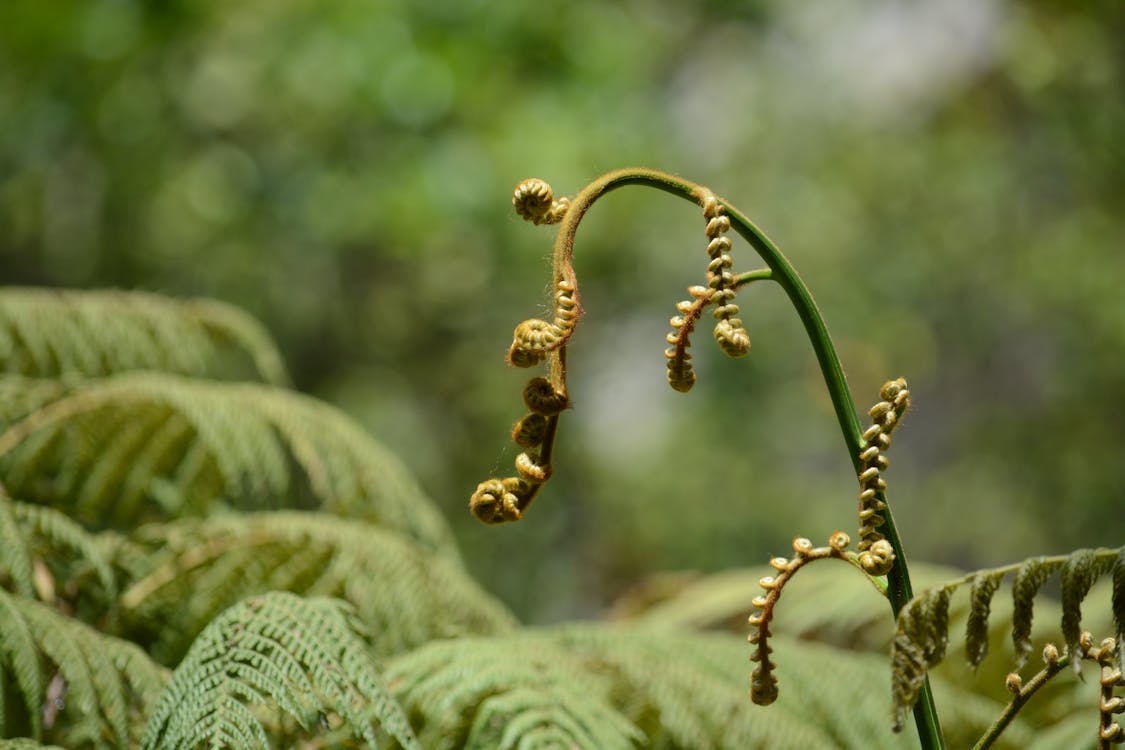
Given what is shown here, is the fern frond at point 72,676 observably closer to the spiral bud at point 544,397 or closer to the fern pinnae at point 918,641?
the spiral bud at point 544,397

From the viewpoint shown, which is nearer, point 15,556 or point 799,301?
point 799,301

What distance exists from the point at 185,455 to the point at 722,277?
888 mm

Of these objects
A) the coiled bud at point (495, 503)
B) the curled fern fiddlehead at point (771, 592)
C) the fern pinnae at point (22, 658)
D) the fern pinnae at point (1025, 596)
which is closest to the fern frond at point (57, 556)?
→ the fern pinnae at point (22, 658)

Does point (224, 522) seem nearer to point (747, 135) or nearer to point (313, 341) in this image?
point (313, 341)

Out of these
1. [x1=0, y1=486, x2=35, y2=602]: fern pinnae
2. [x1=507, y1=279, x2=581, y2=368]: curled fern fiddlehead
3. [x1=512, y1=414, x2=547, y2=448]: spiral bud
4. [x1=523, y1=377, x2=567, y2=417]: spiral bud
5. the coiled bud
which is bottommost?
[x1=0, y1=486, x2=35, y2=602]: fern pinnae

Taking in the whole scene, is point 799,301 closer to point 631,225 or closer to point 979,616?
point 979,616

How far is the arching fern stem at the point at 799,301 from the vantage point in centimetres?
58

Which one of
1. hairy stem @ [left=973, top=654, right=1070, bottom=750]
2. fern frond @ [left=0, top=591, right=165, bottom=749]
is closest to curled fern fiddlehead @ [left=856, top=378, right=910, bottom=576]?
hairy stem @ [left=973, top=654, right=1070, bottom=750]

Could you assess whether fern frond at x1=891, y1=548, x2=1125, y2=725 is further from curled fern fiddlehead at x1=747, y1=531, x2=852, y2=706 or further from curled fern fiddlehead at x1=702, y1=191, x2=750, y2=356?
curled fern fiddlehead at x1=702, y1=191, x2=750, y2=356

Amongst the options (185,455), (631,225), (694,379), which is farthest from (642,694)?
(631,225)

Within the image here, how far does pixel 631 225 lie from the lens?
18.3ft

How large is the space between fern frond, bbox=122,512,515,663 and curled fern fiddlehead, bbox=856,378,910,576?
570 millimetres

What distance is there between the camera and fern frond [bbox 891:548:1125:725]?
21.3 inches

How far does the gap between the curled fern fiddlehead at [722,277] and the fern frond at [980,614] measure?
15cm
